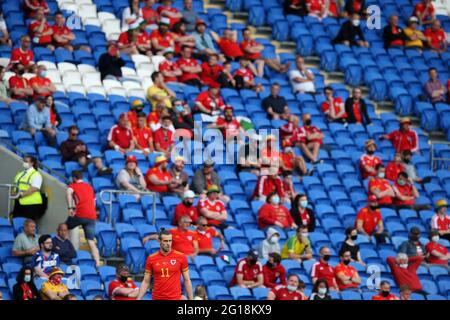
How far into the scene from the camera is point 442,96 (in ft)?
76.0

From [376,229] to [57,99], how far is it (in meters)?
4.82

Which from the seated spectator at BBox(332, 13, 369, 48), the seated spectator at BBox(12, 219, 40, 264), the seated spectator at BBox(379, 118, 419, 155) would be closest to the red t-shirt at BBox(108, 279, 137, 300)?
the seated spectator at BBox(12, 219, 40, 264)

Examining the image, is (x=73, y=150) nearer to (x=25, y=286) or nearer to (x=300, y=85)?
(x=25, y=286)

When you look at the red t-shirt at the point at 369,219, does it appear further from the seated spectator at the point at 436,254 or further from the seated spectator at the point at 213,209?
the seated spectator at the point at 213,209

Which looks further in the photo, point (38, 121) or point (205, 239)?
point (38, 121)

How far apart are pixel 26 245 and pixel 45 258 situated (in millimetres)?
342

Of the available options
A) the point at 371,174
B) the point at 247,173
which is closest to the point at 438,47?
the point at 371,174

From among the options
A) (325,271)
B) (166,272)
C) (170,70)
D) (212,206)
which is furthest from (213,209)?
(166,272)

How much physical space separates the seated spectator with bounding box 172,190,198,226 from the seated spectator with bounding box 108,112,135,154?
4.54ft

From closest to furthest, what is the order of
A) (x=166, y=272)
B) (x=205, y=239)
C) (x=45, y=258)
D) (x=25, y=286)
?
(x=166, y=272) → (x=25, y=286) → (x=45, y=258) → (x=205, y=239)

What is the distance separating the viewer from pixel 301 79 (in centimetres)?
2231

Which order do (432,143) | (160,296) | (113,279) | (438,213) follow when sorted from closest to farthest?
(160,296) → (113,279) → (438,213) → (432,143)

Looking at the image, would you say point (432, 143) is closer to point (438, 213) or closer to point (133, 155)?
point (438, 213)

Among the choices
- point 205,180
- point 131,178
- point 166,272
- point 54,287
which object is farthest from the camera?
point 205,180
